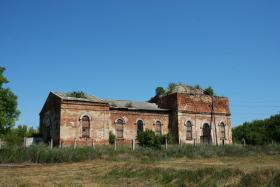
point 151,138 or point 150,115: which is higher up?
point 150,115

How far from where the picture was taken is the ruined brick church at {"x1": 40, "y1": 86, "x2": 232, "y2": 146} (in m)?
29.6

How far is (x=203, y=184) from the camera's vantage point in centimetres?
1176

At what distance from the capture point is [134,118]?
111ft

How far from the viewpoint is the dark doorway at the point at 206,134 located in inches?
1431

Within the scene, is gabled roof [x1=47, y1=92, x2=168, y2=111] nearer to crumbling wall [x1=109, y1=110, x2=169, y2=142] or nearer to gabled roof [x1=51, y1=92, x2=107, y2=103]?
gabled roof [x1=51, y1=92, x2=107, y2=103]

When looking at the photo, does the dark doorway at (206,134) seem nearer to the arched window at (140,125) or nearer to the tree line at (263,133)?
the tree line at (263,133)

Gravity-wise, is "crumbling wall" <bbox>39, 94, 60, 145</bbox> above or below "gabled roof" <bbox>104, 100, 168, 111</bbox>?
below

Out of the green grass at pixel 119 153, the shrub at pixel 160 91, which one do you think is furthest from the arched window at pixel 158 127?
the green grass at pixel 119 153

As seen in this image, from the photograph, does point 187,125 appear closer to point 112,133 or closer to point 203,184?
point 112,133

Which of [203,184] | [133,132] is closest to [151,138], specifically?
[133,132]

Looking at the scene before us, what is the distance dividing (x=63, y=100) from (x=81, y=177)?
49.9ft

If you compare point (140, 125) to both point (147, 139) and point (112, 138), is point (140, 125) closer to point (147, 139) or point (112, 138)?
point (147, 139)

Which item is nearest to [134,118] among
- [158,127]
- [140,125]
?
[140,125]

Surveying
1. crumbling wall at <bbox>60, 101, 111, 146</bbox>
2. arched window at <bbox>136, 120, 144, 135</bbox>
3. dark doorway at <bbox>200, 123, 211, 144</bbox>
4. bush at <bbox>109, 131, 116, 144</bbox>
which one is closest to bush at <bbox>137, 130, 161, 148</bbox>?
arched window at <bbox>136, 120, 144, 135</bbox>
